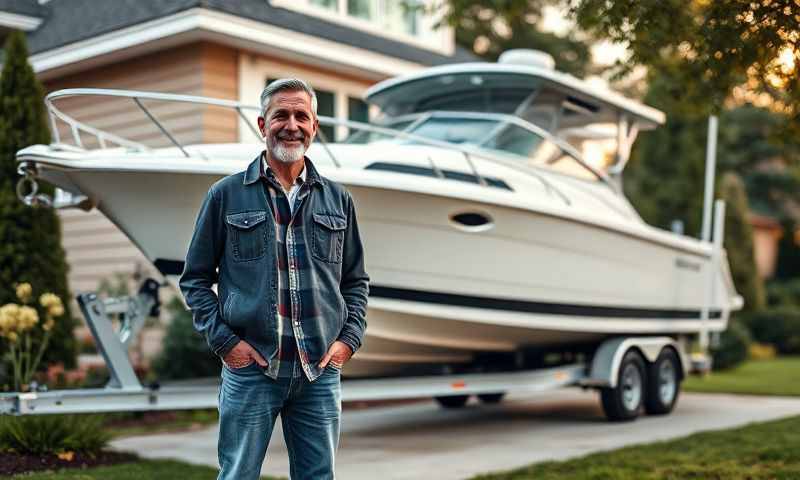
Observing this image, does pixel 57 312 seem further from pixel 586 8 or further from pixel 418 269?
pixel 586 8

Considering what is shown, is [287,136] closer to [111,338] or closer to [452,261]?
[111,338]

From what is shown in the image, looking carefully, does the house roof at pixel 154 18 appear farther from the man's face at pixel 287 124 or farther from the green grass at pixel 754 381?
the man's face at pixel 287 124

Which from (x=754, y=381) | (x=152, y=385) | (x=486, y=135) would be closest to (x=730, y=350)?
(x=754, y=381)

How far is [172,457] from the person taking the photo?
652cm

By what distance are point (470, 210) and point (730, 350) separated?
8.58m

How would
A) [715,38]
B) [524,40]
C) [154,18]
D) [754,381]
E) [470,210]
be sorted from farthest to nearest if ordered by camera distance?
[524,40] < [754,381] < [154,18] < [470,210] < [715,38]

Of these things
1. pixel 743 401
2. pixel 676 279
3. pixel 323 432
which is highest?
pixel 676 279

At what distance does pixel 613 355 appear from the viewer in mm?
8227

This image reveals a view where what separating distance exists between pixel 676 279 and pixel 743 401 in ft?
6.70

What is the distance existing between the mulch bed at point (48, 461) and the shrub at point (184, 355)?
118 inches

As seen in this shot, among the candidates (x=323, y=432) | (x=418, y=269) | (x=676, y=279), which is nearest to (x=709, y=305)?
(x=676, y=279)

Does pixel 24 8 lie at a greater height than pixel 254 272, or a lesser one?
greater

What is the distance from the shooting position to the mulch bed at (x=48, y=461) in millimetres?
5637

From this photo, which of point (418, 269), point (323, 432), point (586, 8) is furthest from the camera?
point (418, 269)
